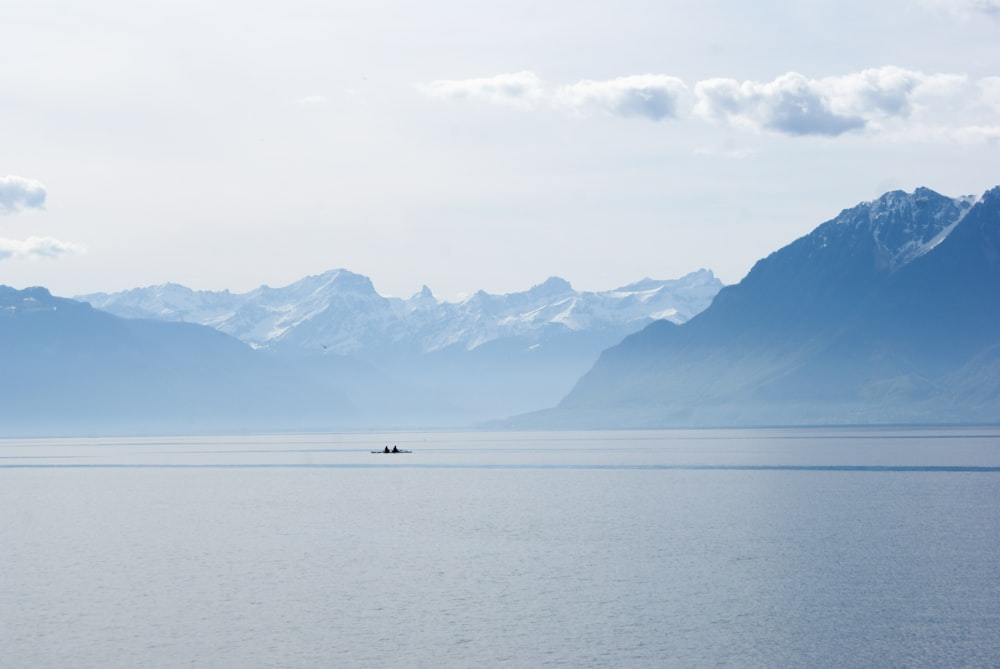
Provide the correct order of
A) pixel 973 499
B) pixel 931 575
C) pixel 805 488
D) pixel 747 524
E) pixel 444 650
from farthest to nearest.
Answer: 1. pixel 805 488
2. pixel 973 499
3. pixel 747 524
4. pixel 931 575
5. pixel 444 650

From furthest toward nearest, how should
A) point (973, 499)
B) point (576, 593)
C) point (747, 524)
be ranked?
point (973, 499) → point (747, 524) → point (576, 593)

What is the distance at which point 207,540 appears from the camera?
4525 inches

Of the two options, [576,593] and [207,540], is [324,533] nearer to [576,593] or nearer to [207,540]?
[207,540]

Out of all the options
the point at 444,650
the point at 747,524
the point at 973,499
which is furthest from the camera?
the point at 973,499

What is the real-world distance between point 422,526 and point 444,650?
59.1 metres

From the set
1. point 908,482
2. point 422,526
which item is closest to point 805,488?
point 908,482

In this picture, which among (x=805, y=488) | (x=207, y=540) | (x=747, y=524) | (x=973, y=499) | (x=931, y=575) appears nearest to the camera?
(x=931, y=575)

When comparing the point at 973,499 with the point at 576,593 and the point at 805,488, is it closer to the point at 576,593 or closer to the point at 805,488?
the point at 805,488

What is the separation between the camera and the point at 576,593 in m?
82.3

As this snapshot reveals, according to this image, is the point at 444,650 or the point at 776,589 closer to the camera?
the point at 444,650

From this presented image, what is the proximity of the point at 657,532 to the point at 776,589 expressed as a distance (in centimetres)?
3333

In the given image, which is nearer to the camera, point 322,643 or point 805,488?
point 322,643

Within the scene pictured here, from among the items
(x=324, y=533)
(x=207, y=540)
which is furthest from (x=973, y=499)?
(x=207, y=540)

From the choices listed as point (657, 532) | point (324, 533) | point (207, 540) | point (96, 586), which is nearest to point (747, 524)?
point (657, 532)
